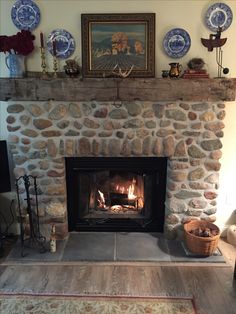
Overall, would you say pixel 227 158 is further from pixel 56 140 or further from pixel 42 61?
pixel 42 61

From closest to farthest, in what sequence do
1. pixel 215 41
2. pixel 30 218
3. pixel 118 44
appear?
pixel 215 41 < pixel 118 44 < pixel 30 218

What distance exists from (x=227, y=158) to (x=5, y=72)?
2.28 metres

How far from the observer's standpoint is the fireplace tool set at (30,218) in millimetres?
2940

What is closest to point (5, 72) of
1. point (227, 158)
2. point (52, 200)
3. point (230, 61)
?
point (52, 200)

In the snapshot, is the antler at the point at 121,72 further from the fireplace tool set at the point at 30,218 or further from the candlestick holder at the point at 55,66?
the fireplace tool set at the point at 30,218

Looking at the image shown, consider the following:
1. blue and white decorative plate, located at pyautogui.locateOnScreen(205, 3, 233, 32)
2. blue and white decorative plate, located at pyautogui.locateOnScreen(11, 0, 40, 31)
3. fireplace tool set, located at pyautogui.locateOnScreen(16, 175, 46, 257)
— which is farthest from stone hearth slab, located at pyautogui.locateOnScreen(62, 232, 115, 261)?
blue and white decorative plate, located at pyautogui.locateOnScreen(205, 3, 233, 32)

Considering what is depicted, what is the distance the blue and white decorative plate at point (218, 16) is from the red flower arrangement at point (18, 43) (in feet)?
5.17

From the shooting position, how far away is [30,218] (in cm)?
297

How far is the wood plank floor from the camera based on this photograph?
2.38 m

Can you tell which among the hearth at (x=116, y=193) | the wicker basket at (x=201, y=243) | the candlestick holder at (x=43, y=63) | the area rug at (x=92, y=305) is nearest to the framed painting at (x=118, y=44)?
the candlestick holder at (x=43, y=63)

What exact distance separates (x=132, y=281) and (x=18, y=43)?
7.33 ft

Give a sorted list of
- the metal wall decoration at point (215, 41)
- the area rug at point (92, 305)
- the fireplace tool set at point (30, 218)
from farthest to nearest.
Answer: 1. the fireplace tool set at point (30, 218)
2. the metal wall decoration at point (215, 41)
3. the area rug at point (92, 305)

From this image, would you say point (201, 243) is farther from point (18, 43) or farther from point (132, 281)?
point (18, 43)

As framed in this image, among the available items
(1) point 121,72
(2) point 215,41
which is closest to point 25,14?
(1) point 121,72
